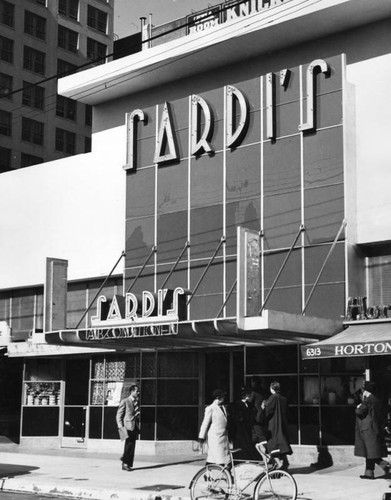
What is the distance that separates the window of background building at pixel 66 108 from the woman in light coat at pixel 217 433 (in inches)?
2245

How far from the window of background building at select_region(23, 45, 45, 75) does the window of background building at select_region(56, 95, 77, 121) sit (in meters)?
2.75

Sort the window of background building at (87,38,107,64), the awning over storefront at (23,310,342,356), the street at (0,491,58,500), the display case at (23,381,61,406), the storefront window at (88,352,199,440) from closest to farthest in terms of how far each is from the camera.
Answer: the street at (0,491,58,500) < the awning over storefront at (23,310,342,356) < the storefront window at (88,352,199,440) < the display case at (23,381,61,406) < the window of background building at (87,38,107,64)

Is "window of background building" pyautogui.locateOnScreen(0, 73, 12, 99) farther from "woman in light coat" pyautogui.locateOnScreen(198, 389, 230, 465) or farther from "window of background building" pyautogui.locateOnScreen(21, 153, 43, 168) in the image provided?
"woman in light coat" pyautogui.locateOnScreen(198, 389, 230, 465)

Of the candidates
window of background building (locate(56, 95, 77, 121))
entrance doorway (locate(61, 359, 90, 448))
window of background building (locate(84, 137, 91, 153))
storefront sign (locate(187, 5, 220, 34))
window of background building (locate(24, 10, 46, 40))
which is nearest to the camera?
storefront sign (locate(187, 5, 220, 34))

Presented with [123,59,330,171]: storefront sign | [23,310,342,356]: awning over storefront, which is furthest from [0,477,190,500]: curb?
[123,59,330,171]: storefront sign

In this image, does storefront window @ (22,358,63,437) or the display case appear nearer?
storefront window @ (22,358,63,437)

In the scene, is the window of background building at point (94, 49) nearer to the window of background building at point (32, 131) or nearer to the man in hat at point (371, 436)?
the window of background building at point (32, 131)

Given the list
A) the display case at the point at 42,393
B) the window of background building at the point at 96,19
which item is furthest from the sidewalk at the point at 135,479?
the window of background building at the point at 96,19

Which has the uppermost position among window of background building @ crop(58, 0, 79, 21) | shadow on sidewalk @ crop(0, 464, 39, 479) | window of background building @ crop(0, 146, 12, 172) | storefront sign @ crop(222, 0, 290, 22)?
window of background building @ crop(58, 0, 79, 21)

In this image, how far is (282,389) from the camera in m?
21.9

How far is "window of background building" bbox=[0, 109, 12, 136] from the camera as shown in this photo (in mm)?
66812

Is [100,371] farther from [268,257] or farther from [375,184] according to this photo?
[375,184]

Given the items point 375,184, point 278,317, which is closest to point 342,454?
point 278,317

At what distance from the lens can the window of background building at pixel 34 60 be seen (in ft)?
225
